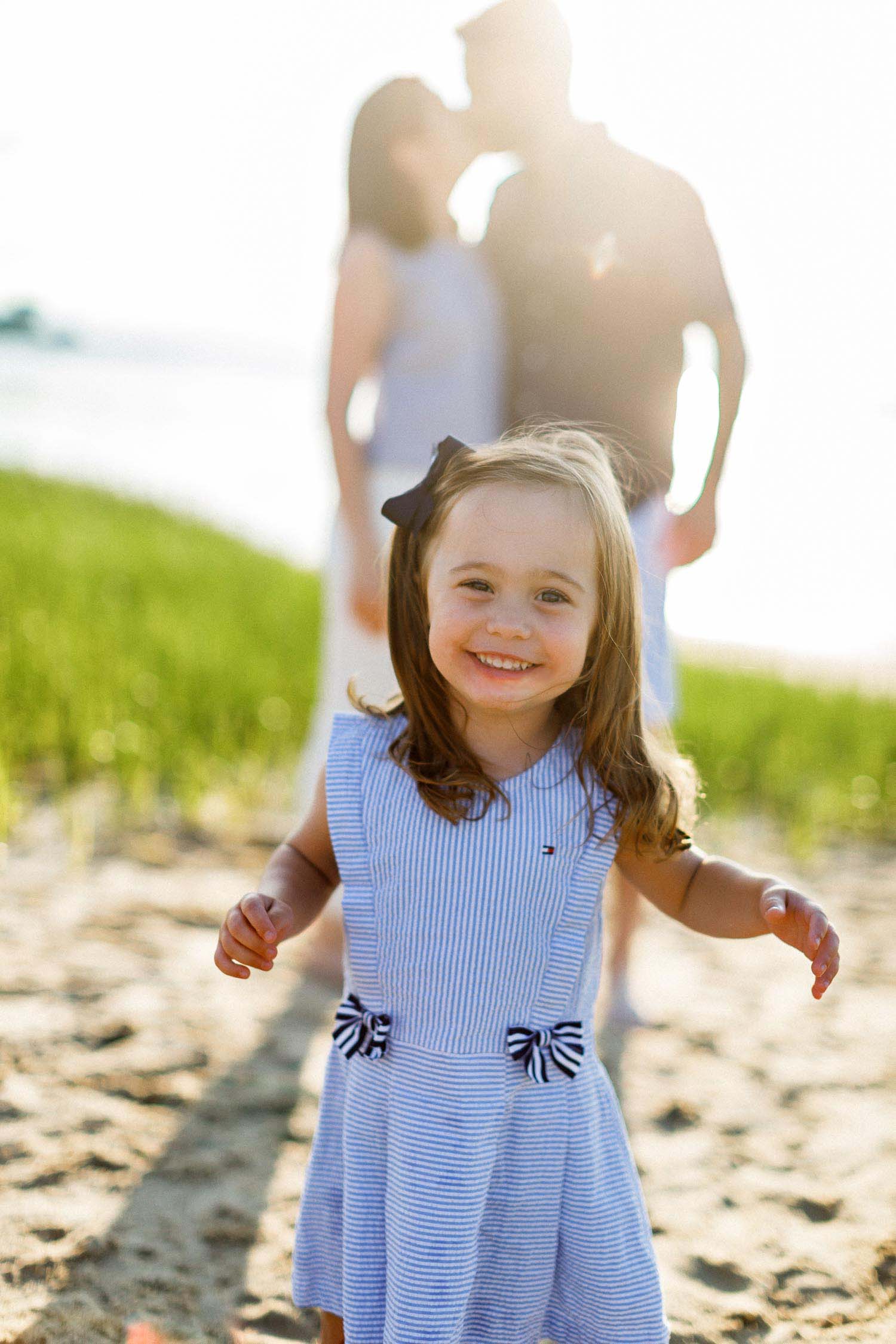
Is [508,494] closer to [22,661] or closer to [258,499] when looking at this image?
[22,661]

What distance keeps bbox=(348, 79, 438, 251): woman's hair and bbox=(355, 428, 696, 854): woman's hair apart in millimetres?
1010

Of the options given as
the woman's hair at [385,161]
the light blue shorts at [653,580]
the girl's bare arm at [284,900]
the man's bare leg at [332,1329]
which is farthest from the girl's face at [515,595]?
the woman's hair at [385,161]

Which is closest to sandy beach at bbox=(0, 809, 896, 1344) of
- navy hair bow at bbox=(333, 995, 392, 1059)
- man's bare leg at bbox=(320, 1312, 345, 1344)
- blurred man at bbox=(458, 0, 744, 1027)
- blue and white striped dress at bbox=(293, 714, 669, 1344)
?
man's bare leg at bbox=(320, 1312, 345, 1344)

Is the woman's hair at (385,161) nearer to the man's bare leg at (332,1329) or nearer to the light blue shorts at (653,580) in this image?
the light blue shorts at (653,580)

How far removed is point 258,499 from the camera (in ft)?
51.4

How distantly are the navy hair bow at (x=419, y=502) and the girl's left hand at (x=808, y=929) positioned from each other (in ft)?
2.03

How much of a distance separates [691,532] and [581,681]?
84 cm

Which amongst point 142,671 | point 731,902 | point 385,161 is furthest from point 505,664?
point 142,671

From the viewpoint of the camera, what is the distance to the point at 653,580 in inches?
83.0

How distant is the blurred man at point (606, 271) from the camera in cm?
210

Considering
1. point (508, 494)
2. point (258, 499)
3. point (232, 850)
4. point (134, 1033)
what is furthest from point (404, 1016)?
point (258, 499)

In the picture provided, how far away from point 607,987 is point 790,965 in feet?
2.13

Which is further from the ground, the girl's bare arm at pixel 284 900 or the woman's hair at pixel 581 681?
the woman's hair at pixel 581 681

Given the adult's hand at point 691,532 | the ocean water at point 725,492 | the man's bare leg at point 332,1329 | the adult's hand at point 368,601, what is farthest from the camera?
the ocean water at point 725,492
